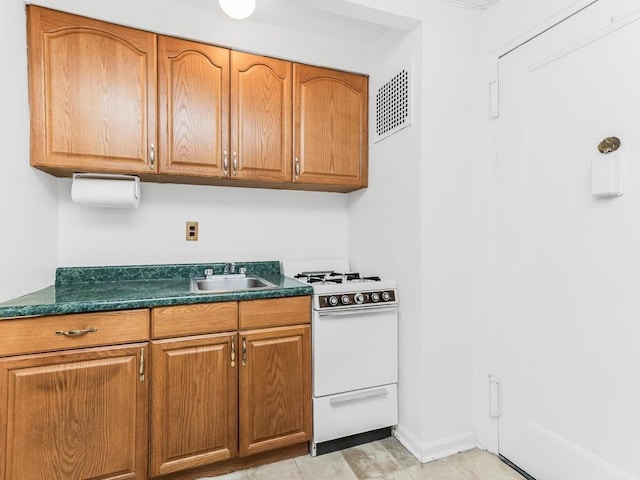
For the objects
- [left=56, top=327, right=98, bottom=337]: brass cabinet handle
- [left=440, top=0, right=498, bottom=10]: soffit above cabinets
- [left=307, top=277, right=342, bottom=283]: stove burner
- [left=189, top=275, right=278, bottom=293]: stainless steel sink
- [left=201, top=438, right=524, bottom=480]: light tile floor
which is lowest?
[left=201, top=438, right=524, bottom=480]: light tile floor

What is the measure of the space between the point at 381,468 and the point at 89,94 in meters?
2.40

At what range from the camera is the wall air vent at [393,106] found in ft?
6.17

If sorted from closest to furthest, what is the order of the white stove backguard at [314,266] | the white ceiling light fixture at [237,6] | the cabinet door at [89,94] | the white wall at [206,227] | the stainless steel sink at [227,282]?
the white ceiling light fixture at [237,6]
the cabinet door at [89,94]
the white wall at [206,227]
the stainless steel sink at [227,282]
the white stove backguard at [314,266]

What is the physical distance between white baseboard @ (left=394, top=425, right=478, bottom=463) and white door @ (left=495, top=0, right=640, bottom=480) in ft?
0.64

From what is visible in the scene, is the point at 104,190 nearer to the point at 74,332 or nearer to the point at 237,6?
the point at 74,332

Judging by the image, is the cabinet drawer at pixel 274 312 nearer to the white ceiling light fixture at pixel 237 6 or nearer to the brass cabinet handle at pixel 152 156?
the brass cabinet handle at pixel 152 156

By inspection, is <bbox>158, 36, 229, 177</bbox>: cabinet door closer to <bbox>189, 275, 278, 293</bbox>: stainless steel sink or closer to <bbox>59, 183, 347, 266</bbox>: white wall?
<bbox>59, 183, 347, 266</bbox>: white wall

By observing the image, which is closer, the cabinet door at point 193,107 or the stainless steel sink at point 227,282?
the cabinet door at point 193,107

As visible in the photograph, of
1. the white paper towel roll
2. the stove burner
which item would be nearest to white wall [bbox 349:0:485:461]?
the stove burner

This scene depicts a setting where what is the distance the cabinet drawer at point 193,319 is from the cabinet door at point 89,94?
0.80m

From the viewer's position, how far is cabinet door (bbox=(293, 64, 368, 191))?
2.13m

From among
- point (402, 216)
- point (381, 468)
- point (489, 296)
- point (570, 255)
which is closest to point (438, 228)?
point (402, 216)

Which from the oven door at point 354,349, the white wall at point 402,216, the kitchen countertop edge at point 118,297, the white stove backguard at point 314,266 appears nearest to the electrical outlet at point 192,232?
the kitchen countertop edge at point 118,297

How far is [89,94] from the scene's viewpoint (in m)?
1.70
